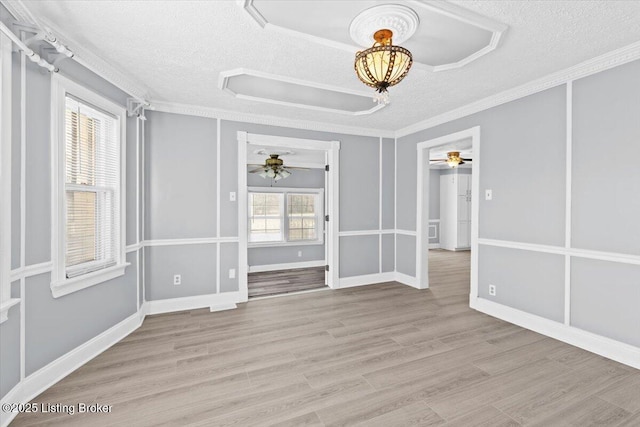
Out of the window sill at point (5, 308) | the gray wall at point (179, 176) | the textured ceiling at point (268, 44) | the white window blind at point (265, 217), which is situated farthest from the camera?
the white window blind at point (265, 217)

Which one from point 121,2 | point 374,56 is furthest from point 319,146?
point 121,2

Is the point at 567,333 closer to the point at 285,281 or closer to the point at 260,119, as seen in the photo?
the point at 285,281

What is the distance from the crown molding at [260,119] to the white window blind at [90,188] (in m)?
0.80

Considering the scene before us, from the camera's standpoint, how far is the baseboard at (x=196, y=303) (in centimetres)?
366

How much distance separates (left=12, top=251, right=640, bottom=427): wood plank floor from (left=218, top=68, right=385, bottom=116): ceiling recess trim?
263 centimetres

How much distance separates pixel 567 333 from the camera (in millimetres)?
2818

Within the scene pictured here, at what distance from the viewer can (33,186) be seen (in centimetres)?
203

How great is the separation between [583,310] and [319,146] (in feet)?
12.0

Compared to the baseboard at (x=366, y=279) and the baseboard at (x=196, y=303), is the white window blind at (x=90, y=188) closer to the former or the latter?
the baseboard at (x=196, y=303)

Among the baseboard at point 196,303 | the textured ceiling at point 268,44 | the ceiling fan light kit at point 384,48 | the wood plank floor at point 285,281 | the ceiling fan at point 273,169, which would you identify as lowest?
the wood plank floor at point 285,281

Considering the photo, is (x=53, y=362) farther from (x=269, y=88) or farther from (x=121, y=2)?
(x=269, y=88)

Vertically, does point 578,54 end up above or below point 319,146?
above

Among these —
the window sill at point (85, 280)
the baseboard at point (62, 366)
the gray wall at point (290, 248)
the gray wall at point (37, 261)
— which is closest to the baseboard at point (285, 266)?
the gray wall at point (290, 248)

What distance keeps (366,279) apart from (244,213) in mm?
2323
